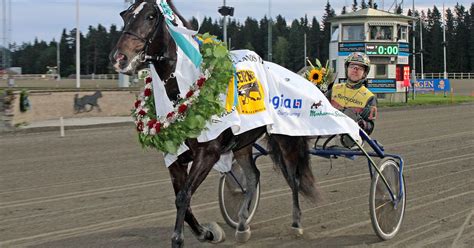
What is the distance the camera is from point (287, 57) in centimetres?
11288

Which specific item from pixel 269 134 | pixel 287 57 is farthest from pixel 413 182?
pixel 287 57

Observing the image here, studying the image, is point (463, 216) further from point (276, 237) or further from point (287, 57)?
point (287, 57)

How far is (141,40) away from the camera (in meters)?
4.49

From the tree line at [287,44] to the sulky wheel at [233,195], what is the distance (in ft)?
274

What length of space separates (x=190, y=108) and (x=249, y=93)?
2.12ft

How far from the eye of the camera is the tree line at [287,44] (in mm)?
98250

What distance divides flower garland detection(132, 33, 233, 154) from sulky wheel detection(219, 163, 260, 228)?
163 centimetres


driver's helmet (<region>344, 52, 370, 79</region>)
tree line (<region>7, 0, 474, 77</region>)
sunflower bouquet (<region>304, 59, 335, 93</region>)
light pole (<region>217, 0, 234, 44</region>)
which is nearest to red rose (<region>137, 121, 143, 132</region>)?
driver's helmet (<region>344, 52, 370, 79</region>)

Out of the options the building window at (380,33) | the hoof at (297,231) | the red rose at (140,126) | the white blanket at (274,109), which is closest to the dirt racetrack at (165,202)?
the hoof at (297,231)

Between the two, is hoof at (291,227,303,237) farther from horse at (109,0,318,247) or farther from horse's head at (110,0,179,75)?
horse's head at (110,0,179,75)

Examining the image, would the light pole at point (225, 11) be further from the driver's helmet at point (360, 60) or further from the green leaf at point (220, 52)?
the green leaf at point (220, 52)

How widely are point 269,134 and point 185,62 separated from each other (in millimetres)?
1158

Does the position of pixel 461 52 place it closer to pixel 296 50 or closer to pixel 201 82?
pixel 296 50

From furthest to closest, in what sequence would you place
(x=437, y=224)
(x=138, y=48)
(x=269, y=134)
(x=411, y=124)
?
(x=411, y=124) < (x=437, y=224) < (x=269, y=134) < (x=138, y=48)
